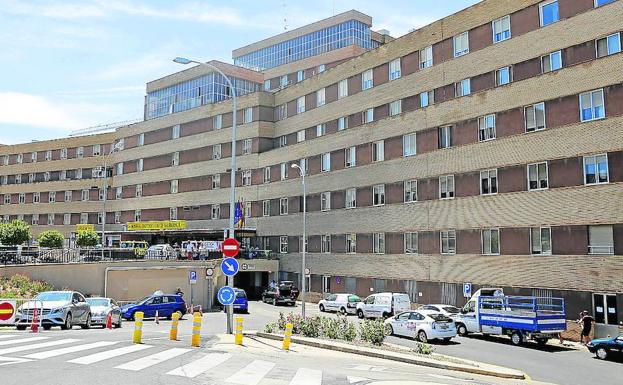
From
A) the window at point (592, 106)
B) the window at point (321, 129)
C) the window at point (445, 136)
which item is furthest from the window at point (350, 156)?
the window at point (592, 106)

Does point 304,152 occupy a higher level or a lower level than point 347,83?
lower

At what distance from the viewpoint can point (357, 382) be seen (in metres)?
12.9

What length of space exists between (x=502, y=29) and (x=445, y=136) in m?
8.03

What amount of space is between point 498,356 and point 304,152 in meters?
34.7

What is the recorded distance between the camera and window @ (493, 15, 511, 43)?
123 ft

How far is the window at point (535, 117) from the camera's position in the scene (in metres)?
34.4

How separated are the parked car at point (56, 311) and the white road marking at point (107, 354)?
878cm

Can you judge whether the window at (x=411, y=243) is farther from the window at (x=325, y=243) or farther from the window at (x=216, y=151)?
the window at (x=216, y=151)

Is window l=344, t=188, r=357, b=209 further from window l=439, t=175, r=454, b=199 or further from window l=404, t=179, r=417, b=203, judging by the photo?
window l=439, t=175, r=454, b=199

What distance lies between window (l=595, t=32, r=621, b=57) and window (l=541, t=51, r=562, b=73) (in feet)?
7.88

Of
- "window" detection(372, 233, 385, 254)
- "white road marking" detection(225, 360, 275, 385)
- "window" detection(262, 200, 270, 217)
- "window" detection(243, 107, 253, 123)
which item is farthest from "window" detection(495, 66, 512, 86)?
"window" detection(243, 107, 253, 123)

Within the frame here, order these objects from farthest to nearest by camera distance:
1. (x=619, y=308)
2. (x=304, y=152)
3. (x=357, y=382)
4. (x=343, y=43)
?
(x=343, y=43), (x=304, y=152), (x=619, y=308), (x=357, y=382)

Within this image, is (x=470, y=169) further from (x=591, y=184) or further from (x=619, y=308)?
(x=619, y=308)

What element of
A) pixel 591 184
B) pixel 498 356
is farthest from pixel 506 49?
pixel 498 356
